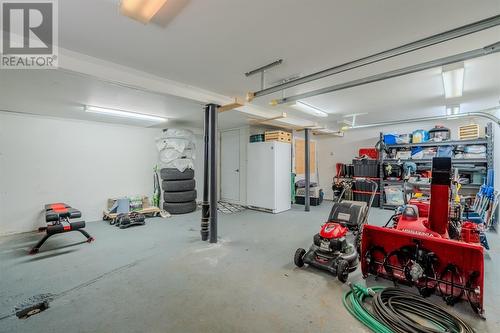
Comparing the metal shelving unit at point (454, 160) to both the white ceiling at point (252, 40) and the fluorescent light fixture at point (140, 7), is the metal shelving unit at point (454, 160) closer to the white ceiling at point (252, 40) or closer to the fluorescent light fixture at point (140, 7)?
the white ceiling at point (252, 40)

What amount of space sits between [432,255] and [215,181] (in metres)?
2.83

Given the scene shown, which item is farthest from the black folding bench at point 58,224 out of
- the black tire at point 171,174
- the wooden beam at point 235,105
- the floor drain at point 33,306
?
the wooden beam at point 235,105

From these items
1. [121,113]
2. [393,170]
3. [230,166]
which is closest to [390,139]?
[393,170]

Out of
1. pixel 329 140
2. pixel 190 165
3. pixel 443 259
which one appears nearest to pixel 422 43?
pixel 443 259

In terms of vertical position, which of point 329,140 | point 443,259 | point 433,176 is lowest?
point 443,259

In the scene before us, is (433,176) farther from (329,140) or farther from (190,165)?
(329,140)

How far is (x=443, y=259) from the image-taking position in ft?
6.74

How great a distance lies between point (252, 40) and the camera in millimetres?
2193

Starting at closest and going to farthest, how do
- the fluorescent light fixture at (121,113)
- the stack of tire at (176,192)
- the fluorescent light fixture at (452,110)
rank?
the fluorescent light fixture at (121,113), the fluorescent light fixture at (452,110), the stack of tire at (176,192)

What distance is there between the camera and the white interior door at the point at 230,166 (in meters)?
6.55

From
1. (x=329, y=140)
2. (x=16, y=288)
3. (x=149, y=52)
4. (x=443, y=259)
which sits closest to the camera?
(x=443, y=259)

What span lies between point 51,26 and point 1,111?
3563 mm

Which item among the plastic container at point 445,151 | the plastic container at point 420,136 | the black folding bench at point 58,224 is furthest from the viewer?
the plastic container at point 420,136

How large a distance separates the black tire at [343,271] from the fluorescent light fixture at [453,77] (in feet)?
8.63
